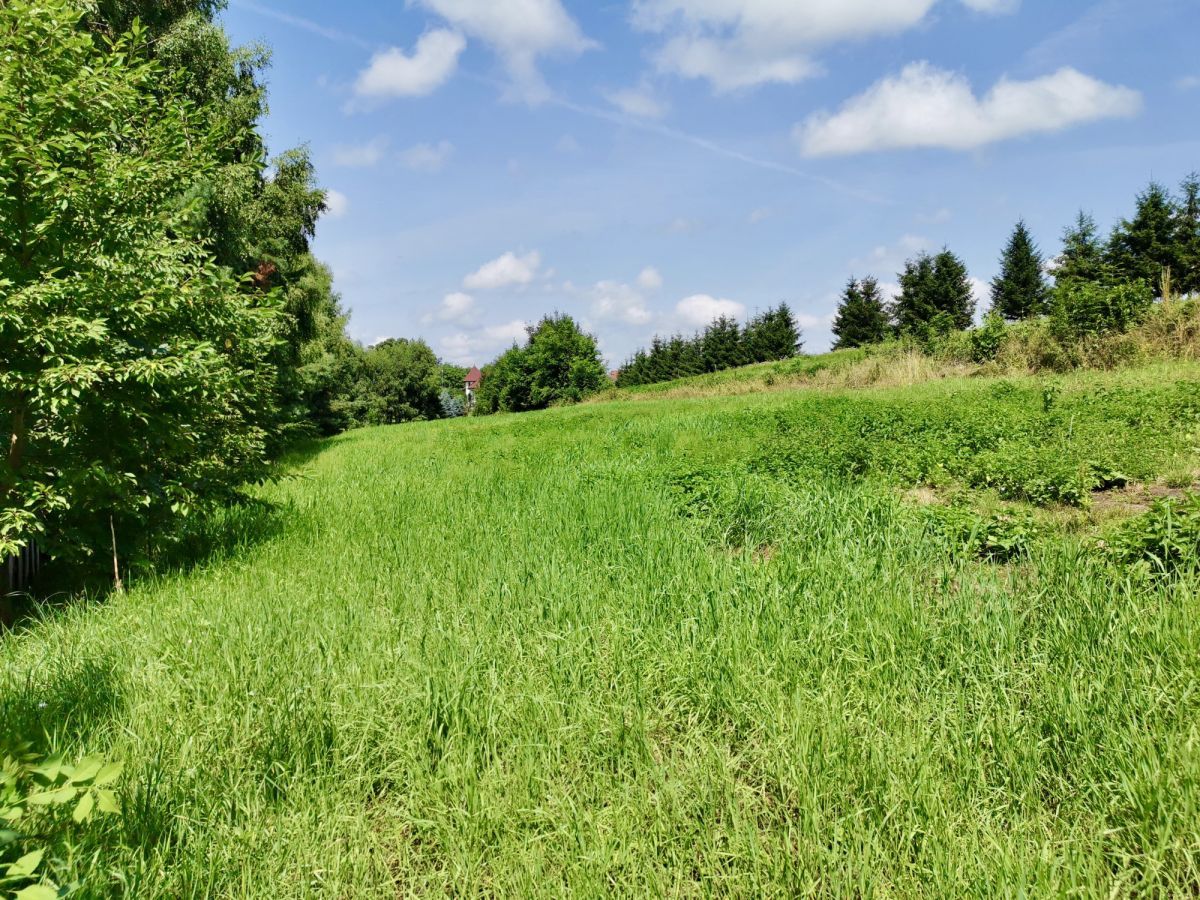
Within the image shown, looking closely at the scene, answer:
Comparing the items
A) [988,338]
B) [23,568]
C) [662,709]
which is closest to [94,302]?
[23,568]

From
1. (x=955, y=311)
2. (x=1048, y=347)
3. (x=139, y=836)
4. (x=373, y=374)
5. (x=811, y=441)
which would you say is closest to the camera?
(x=139, y=836)

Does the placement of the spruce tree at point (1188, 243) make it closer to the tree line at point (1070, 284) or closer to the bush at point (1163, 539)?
the tree line at point (1070, 284)

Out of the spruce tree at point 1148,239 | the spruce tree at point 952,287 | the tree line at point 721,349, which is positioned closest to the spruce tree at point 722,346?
the tree line at point 721,349

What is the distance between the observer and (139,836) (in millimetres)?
2047

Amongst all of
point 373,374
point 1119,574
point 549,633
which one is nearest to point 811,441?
point 1119,574

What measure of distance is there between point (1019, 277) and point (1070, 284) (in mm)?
37028

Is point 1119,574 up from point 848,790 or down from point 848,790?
up

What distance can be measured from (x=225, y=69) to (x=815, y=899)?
19.1 m

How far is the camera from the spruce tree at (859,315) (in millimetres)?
51447

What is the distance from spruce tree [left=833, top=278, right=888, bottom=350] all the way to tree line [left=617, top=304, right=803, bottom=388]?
153 inches

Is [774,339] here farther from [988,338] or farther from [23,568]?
[23,568]

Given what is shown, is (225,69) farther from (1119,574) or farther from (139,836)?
(1119,574)

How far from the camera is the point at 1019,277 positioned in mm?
45969

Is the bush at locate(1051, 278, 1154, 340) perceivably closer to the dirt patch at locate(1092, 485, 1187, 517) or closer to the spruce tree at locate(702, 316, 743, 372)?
the dirt patch at locate(1092, 485, 1187, 517)
